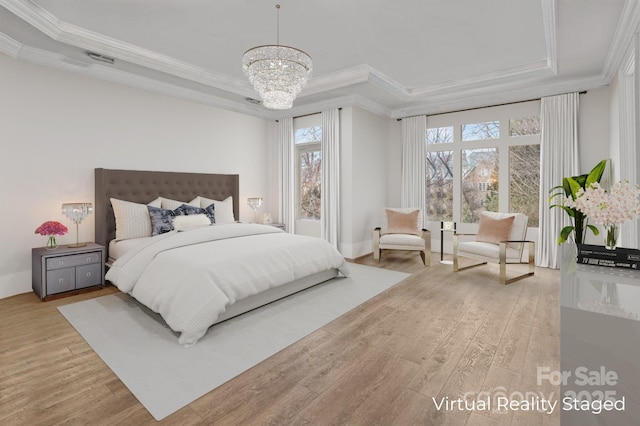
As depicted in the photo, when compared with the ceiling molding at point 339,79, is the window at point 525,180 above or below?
below

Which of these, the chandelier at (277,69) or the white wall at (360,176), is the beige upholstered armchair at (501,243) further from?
the chandelier at (277,69)

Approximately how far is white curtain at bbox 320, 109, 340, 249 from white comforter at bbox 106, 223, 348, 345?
178cm

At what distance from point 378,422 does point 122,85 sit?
4976mm

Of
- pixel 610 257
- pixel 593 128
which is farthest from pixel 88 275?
pixel 593 128

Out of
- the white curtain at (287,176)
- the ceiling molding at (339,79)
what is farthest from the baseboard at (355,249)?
the ceiling molding at (339,79)

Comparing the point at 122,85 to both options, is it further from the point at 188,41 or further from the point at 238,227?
the point at 238,227

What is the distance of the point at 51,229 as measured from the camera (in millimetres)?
3615

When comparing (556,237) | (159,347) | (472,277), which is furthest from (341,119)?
(159,347)

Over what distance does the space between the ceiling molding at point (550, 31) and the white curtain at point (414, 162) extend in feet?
7.55

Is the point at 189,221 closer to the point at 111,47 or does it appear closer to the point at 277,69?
the point at 111,47

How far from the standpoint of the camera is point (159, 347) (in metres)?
2.52

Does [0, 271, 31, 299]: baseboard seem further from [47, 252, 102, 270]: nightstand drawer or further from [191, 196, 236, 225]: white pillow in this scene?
[191, 196, 236, 225]: white pillow

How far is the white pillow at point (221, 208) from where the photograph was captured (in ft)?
16.8

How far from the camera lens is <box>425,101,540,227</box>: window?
5312 mm
